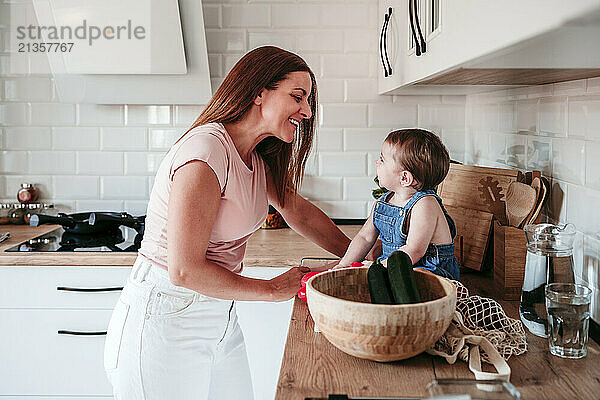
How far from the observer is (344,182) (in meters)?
2.94

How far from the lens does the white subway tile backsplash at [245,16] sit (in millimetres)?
2859

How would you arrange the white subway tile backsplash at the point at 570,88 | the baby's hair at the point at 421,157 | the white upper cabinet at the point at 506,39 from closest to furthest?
the white upper cabinet at the point at 506,39 < the white subway tile backsplash at the point at 570,88 < the baby's hair at the point at 421,157

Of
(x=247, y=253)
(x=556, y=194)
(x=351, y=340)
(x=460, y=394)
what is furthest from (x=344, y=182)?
(x=460, y=394)

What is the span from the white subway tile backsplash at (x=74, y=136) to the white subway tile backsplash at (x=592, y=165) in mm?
2077

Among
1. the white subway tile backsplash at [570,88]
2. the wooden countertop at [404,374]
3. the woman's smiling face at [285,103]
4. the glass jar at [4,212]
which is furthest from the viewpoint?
the glass jar at [4,212]

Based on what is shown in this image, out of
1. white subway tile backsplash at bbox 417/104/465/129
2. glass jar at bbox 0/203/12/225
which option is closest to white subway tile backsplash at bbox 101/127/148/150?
glass jar at bbox 0/203/12/225

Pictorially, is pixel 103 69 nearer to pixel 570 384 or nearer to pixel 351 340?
pixel 351 340

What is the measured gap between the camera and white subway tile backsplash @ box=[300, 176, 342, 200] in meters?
2.95

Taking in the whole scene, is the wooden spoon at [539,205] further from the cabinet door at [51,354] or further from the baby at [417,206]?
the cabinet door at [51,354]

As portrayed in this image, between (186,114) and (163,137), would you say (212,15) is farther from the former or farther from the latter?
(163,137)

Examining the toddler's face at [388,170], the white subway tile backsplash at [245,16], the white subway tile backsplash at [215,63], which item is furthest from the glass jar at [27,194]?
the toddler's face at [388,170]

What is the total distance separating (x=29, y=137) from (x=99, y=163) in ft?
1.04

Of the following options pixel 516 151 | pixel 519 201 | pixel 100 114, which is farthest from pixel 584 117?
pixel 100 114

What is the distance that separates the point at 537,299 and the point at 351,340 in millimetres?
484
